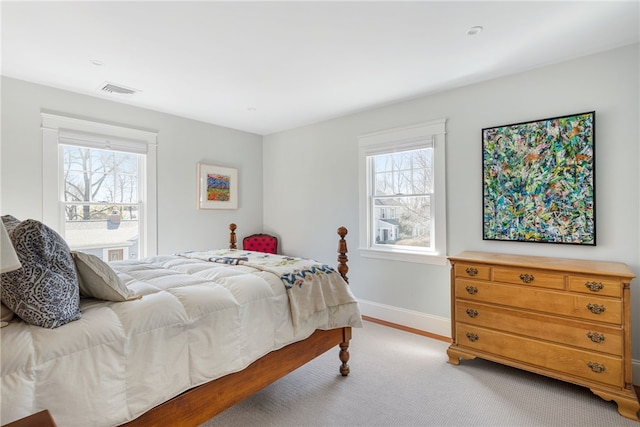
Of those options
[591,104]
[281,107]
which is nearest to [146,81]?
[281,107]

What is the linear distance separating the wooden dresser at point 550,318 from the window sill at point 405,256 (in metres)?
0.55

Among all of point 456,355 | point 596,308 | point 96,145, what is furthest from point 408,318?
point 96,145

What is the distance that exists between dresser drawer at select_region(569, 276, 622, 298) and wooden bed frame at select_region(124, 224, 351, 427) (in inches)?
66.2

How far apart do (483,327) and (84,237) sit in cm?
400

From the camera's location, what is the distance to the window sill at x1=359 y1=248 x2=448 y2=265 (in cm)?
333

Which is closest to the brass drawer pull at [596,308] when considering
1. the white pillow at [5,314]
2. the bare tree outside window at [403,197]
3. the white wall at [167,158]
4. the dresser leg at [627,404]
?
the dresser leg at [627,404]

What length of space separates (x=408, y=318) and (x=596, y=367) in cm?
168

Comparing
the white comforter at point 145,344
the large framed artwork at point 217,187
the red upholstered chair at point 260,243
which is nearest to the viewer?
the white comforter at point 145,344

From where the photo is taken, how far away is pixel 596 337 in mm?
2119

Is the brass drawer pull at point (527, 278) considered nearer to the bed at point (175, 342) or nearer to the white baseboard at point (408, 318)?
the white baseboard at point (408, 318)

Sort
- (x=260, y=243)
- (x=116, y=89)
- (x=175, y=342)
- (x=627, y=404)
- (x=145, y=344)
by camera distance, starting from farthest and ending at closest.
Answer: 1. (x=260, y=243)
2. (x=116, y=89)
3. (x=627, y=404)
4. (x=175, y=342)
5. (x=145, y=344)

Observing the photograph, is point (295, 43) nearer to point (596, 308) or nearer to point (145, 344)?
point (145, 344)

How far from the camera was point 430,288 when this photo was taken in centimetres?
340

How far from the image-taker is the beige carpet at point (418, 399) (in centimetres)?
198
